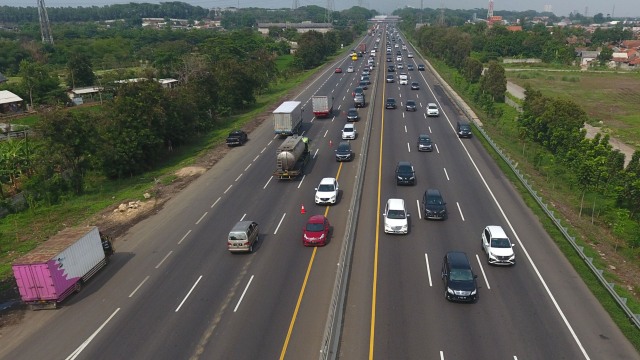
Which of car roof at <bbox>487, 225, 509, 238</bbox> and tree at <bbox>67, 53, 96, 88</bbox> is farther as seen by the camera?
tree at <bbox>67, 53, 96, 88</bbox>

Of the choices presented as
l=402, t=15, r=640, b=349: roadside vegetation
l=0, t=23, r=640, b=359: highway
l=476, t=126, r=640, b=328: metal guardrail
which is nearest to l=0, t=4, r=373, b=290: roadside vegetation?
l=0, t=23, r=640, b=359: highway

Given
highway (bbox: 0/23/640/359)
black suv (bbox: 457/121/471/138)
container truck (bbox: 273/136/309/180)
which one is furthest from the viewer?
black suv (bbox: 457/121/471/138)

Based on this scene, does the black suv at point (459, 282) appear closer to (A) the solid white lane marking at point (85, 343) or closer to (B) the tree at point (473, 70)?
(A) the solid white lane marking at point (85, 343)

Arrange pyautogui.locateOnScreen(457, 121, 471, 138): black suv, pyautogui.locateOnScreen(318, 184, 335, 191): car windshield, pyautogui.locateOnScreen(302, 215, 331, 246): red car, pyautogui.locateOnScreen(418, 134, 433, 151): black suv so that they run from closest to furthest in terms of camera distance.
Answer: pyautogui.locateOnScreen(302, 215, 331, 246): red car < pyautogui.locateOnScreen(318, 184, 335, 191): car windshield < pyautogui.locateOnScreen(418, 134, 433, 151): black suv < pyautogui.locateOnScreen(457, 121, 471, 138): black suv

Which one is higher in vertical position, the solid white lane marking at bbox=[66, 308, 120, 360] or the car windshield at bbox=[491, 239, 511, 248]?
the car windshield at bbox=[491, 239, 511, 248]

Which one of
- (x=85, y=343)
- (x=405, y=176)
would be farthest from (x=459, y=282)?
(x=85, y=343)

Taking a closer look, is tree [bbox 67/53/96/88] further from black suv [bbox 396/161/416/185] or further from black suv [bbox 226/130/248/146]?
black suv [bbox 396/161/416/185]

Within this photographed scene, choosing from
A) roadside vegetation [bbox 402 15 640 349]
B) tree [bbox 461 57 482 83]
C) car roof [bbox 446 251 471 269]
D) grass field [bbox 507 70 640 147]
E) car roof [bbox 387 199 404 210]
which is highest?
tree [bbox 461 57 482 83]

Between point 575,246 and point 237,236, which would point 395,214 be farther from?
point 575,246
